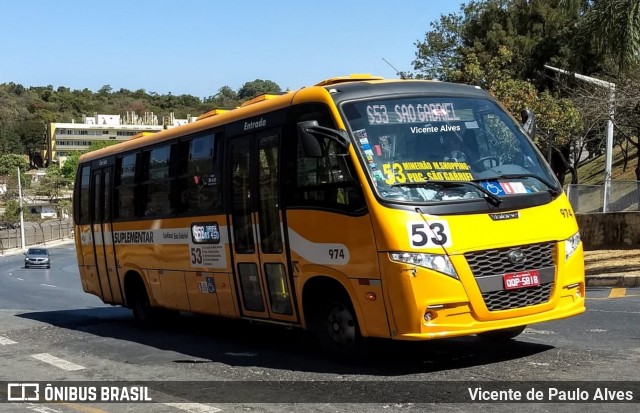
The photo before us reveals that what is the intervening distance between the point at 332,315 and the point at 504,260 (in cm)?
205

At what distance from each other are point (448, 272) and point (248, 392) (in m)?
2.28

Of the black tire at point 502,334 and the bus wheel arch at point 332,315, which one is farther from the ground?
the bus wheel arch at point 332,315

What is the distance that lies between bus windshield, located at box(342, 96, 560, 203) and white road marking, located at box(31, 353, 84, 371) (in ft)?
15.5

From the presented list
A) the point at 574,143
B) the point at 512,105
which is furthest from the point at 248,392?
the point at 574,143

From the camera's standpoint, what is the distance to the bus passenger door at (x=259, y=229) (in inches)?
391

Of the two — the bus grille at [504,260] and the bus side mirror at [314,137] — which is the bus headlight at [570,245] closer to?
the bus grille at [504,260]

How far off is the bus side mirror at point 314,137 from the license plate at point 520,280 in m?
2.10

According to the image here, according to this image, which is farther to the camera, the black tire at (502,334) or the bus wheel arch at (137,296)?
the bus wheel arch at (137,296)

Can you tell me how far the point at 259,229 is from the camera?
33.7ft

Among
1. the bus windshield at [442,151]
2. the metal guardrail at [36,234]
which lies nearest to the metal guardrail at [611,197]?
the bus windshield at [442,151]

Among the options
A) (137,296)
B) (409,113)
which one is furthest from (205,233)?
(409,113)

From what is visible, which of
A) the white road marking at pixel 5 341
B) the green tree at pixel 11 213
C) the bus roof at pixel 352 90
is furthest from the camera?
the green tree at pixel 11 213

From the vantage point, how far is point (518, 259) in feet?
26.8

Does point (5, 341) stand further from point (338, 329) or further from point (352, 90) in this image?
point (352, 90)
